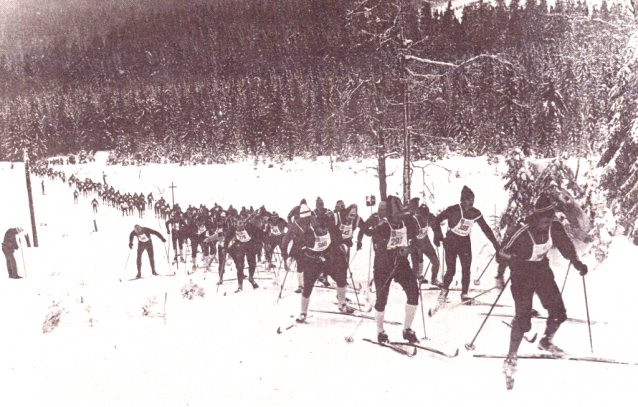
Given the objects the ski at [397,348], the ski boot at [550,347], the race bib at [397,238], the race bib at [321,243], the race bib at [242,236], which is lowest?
the ski at [397,348]

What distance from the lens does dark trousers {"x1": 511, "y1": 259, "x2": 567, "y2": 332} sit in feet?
17.8

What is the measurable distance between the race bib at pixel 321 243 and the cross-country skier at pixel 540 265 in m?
3.17

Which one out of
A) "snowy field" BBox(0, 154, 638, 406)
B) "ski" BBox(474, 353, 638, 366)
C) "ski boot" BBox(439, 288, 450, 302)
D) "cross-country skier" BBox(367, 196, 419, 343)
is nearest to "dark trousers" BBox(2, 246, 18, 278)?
"snowy field" BBox(0, 154, 638, 406)

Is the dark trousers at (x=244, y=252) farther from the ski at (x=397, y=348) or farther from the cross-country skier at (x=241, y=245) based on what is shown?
the ski at (x=397, y=348)

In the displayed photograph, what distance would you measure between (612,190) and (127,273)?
47.8 feet

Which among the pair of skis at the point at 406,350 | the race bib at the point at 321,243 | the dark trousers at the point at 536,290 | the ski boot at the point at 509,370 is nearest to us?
the ski boot at the point at 509,370

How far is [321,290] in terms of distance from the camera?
34.5ft

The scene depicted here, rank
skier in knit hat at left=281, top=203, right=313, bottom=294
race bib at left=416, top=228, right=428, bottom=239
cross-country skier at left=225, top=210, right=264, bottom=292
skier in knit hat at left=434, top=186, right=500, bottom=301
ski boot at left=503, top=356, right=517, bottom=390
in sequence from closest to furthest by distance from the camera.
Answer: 1. ski boot at left=503, top=356, right=517, bottom=390
2. skier in knit hat at left=434, top=186, right=500, bottom=301
3. skier in knit hat at left=281, top=203, right=313, bottom=294
4. race bib at left=416, top=228, right=428, bottom=239
5. cross-country skier at left=225, top=210, right=264, bottom=292

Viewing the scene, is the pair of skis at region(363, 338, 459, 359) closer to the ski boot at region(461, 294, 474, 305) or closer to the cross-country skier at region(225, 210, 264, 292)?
the ski boot at region(461, 294, 474, 305)

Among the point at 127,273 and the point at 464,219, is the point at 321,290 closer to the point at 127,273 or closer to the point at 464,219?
the point at 464,219

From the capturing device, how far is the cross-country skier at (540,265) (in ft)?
18.0

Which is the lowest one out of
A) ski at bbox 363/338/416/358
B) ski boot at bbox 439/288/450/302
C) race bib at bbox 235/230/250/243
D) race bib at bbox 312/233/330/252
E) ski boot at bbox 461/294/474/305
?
ski boot at bbox 461/294/474/305

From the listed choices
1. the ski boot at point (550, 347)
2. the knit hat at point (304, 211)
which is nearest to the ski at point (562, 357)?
the ski boot at point (550, 347)

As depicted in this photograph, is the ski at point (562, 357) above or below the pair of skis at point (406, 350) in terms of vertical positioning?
above
